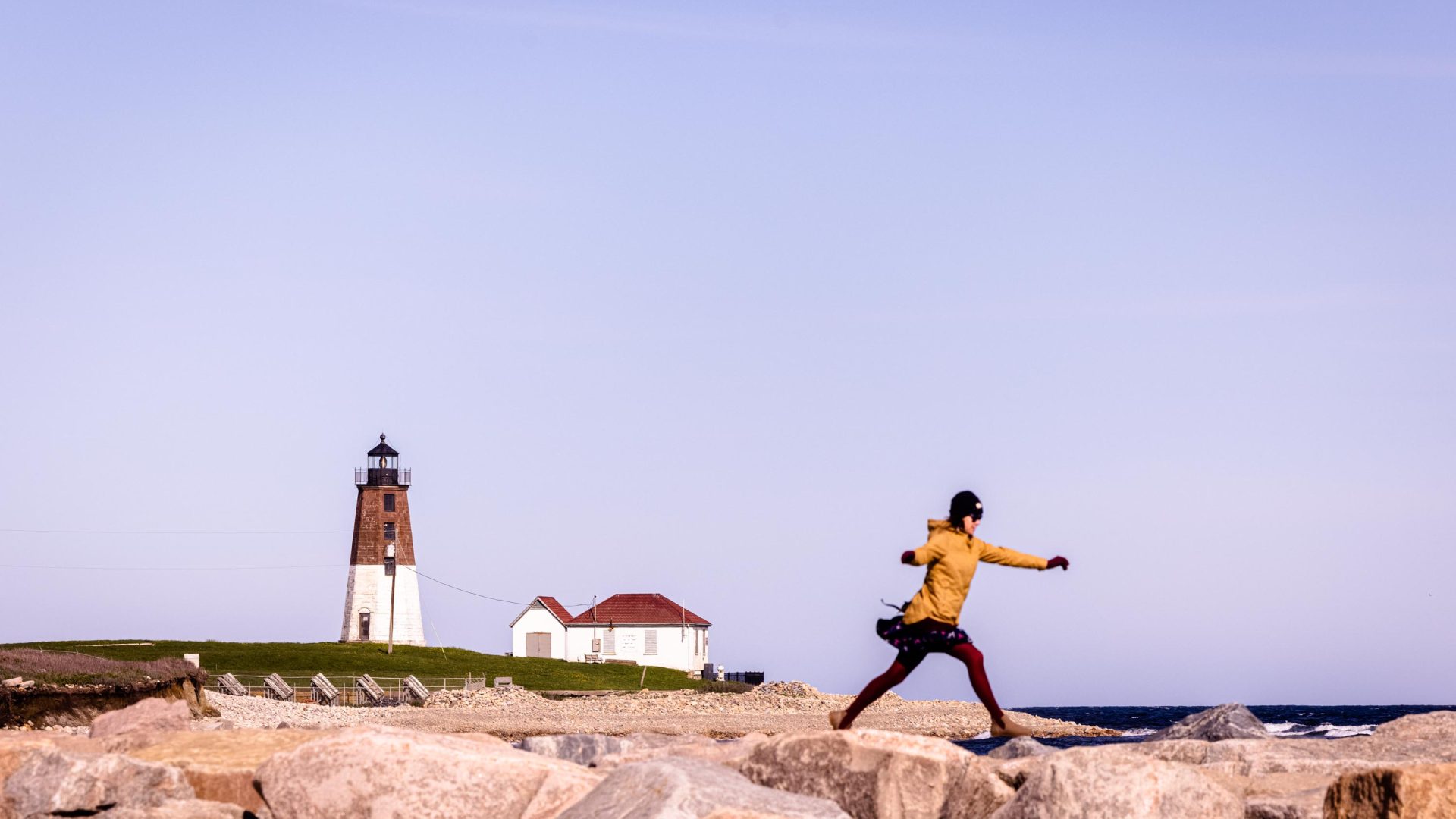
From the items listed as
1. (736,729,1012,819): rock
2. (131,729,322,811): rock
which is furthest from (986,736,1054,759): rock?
(131,729,322,811): rock

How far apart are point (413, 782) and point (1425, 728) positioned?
792cm

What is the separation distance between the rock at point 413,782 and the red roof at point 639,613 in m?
77.8

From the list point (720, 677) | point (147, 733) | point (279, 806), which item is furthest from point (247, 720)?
point (720, 677)

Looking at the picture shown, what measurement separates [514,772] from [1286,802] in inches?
158

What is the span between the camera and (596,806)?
24.6ft

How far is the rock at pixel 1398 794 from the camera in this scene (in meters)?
6.53

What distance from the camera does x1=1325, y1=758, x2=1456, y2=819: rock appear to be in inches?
257

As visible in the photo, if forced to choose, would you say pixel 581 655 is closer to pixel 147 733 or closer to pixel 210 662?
pixel 210 662

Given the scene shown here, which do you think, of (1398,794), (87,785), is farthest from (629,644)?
(1398,794)

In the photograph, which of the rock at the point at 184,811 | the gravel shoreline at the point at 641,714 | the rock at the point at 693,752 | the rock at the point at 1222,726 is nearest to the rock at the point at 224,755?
the rock at the point at 184,811

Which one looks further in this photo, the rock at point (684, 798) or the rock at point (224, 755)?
the rock at point (224, 755)

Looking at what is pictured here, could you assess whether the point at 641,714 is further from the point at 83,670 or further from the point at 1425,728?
the point at 1425,728

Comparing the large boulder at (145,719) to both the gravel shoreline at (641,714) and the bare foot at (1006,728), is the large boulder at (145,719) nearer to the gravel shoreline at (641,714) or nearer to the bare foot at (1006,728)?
the bare foot at (1006,728)

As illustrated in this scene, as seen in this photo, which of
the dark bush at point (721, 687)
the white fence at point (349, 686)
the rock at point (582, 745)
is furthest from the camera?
the dark bush at point (721, 687)
